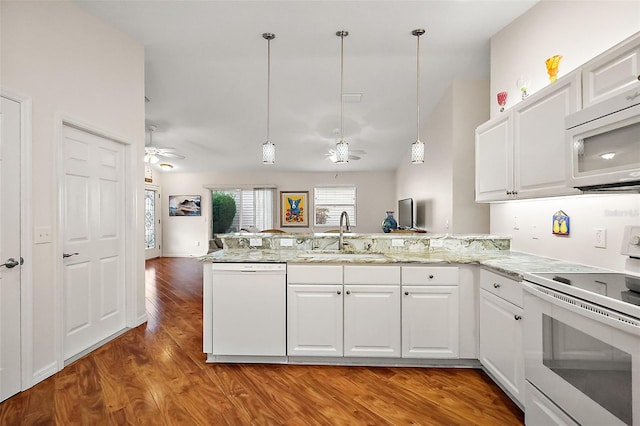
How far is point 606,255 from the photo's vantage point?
75.8 inches

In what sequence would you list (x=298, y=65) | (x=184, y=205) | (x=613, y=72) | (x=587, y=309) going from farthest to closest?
(x=184, y=205) → (x=298, y=65) → (x=613, y=72) → (x=587, y=309)

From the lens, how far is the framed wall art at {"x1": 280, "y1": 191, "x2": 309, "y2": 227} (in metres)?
8.54

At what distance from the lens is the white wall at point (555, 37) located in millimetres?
1904

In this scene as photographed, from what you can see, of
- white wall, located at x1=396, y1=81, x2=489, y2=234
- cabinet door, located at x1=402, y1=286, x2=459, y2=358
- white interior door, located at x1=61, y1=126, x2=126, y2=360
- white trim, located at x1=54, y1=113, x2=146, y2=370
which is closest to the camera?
cabinet door, located at x1=402, y1=286, x2=459, y2=358

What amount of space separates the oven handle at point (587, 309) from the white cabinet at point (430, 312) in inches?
30.1

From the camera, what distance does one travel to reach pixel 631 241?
175cm

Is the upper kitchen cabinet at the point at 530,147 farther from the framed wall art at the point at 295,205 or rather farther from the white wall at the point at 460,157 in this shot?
the framed wall art at the point at 295,205

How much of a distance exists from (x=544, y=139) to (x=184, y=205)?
8.28 metres

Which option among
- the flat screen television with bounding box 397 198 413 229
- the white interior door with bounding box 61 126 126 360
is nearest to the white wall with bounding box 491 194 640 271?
the flat screen television with bounding box 397 198 413 229

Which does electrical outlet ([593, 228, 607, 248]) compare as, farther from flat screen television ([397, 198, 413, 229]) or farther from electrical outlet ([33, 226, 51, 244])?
flat screen television ([397, 198, 413, 229])

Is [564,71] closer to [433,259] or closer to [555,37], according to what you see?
[555,37]

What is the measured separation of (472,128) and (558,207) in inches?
84.4

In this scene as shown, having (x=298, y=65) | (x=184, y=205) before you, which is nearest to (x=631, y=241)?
(x=298, y=65)

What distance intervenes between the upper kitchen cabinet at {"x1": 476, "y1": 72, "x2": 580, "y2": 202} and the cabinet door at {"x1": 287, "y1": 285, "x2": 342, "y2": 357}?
150 centimetres
